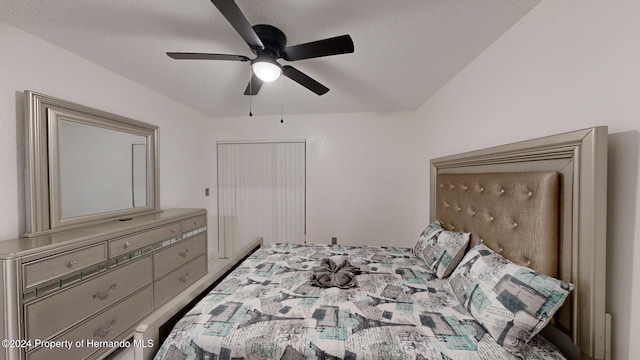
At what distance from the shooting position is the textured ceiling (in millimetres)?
1299

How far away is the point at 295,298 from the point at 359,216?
2.16m

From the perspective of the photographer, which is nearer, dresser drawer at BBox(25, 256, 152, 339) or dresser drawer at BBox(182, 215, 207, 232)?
dresser drawer at BBox(25, 256, 152, 339)

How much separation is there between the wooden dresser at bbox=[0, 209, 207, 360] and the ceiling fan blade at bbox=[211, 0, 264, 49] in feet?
5.49

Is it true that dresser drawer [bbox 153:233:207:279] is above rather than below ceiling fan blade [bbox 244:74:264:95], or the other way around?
below

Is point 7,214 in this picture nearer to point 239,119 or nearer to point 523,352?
point 239,119

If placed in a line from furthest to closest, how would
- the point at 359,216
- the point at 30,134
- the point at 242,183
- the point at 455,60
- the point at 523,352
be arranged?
the point at 242,183 < the point at 359,216 < the point at 455,60 < the point at 30,134 < the point at 523,352

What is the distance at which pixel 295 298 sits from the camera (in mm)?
1385

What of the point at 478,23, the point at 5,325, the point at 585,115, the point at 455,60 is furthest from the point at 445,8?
the point at 5,325

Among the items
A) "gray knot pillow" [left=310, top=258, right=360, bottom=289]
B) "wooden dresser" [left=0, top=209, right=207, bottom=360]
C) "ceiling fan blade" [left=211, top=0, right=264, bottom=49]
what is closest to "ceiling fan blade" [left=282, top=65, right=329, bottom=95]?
"ceiling fan blade" [left=211, top=0, right=264, bottom=49]

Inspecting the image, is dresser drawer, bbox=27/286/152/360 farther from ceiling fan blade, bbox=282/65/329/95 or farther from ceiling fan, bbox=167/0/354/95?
ceiling fan blade, bbox=282/65/329/95

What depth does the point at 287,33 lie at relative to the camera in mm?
1526

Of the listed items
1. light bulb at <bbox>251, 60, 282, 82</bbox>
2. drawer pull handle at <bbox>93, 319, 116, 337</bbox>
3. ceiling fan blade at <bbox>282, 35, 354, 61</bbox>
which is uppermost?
ceiling fan blade at <bbox>282, 35, 354, 61</bbox>

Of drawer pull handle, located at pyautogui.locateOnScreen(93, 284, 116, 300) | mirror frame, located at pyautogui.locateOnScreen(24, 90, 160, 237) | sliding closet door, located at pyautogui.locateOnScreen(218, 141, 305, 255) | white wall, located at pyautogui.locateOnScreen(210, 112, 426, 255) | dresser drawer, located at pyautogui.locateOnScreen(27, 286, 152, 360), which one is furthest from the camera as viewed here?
sliding closet door, located at pyautogui.locateOnScreen(218, 141, 305, 255)

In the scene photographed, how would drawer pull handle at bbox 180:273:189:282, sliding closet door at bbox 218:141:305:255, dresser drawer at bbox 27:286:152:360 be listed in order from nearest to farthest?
dresser drawer at bbox 27:286:152:360, drawer pull handle at bbox 180:273:189:282, sliding closet door at bbox 218:141:305:255
